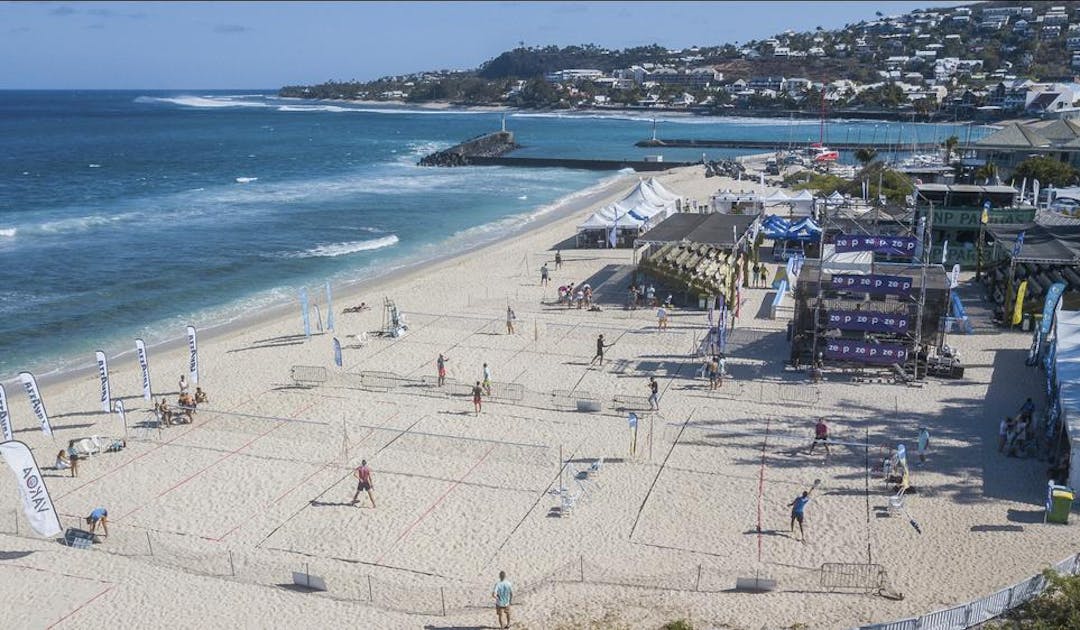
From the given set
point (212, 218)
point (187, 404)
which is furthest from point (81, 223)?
point (187, 404)

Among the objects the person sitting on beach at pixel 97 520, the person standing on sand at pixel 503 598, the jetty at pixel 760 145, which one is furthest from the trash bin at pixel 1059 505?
the jetty at pixel 760 145

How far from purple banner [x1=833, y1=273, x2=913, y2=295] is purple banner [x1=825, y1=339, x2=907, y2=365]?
4.46ft

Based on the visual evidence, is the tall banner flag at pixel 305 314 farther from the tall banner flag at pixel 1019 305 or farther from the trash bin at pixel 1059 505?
the tall banner flag at pixel 1019 305

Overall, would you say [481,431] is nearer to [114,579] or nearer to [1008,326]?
[114,579]

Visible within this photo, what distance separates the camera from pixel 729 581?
42.1 feet

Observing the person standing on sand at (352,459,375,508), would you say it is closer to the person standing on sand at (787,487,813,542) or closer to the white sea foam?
the person standing on sand at (787,487,813,542)

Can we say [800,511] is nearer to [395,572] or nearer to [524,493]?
[524,493]

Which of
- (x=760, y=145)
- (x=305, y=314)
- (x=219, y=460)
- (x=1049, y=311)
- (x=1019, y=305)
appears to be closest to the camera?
(x=219, y=460)

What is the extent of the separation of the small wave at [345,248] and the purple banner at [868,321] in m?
26.8

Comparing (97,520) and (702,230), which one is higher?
(702,230)

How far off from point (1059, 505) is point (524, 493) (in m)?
9.13

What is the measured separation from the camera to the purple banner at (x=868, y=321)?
69.7 feet

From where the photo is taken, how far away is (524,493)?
A: 52.7ft

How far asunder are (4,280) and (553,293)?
24.1 m
